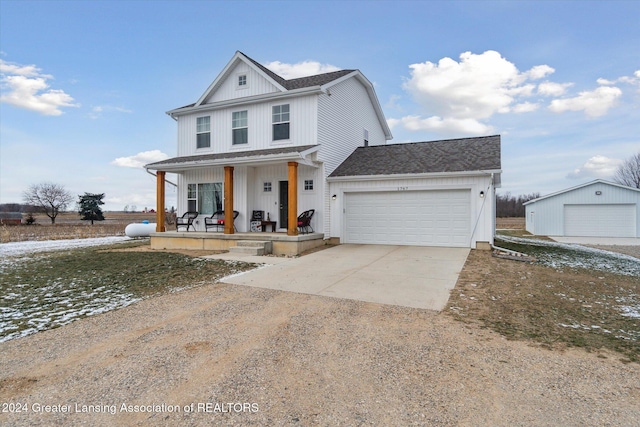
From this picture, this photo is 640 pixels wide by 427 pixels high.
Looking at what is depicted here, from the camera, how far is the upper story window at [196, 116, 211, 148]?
48.7 ft

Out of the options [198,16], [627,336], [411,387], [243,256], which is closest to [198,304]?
[411,387]

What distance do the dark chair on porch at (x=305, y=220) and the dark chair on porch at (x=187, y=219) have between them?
4556 millimetres

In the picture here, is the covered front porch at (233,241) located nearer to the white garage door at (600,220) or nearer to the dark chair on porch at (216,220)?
the dark chair on porch at (216,220)

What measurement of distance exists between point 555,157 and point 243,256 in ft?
73.0

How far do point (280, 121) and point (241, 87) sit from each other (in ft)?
8.18

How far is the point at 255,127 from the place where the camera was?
13867 millimetres

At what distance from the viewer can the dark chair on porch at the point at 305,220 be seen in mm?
12709

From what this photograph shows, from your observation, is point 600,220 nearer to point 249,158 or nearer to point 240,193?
point 240,193

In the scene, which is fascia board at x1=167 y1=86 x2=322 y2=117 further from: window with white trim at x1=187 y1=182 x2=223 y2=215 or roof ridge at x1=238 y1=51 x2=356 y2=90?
window with white trim at x1=187 y1=182 x2=223 y2=215

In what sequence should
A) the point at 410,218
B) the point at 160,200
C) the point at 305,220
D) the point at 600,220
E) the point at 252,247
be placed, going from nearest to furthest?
1. the point at 252,247
2. the point at 410,218
3. the point at 305,220
4. the point at 160,200
5. the point at 600,220

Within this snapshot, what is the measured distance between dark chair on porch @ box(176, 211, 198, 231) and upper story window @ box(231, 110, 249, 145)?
3.43 meters

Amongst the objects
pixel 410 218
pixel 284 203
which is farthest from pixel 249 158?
pixel 410 218

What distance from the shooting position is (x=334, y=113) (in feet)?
45.9

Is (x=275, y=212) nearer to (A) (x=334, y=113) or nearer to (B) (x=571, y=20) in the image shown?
(A) (x=334, y=113)
